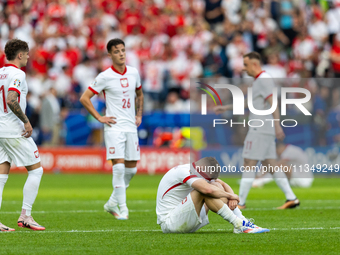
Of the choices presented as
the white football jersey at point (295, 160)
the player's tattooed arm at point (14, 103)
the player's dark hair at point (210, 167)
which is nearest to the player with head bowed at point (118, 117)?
the player's tattooed arm at point (14, 103)

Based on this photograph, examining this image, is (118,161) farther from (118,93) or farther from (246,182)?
(246,182)

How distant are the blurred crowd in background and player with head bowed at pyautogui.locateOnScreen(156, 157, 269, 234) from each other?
1284 centimetres

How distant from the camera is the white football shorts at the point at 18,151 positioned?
8180 mm

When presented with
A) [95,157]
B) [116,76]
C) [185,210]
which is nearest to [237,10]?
[95,157]

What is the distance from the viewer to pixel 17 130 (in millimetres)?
8211

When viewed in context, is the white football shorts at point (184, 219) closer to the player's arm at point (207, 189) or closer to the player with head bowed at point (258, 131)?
the player's arm at point (207, 189)

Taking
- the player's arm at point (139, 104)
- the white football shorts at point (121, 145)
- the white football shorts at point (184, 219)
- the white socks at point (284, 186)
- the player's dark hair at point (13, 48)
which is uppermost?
the player's dark hair at point (13, 48)

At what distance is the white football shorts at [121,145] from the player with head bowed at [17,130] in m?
1.80

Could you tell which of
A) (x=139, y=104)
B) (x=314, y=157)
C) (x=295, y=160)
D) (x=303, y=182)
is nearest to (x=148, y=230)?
(x=139, y=104)

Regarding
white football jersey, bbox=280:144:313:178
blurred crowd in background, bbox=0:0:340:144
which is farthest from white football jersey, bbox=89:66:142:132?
blurred crowd in background, bbox=0:0:340:144

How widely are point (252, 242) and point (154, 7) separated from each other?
66.9ft

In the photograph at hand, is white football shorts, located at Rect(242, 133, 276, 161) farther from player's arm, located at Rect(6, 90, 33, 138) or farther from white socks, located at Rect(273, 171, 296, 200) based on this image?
player's arm, located at Rect(6, 90, 33, 138)

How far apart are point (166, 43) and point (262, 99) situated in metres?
13.3

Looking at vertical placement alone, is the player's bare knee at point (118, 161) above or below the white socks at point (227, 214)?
above
